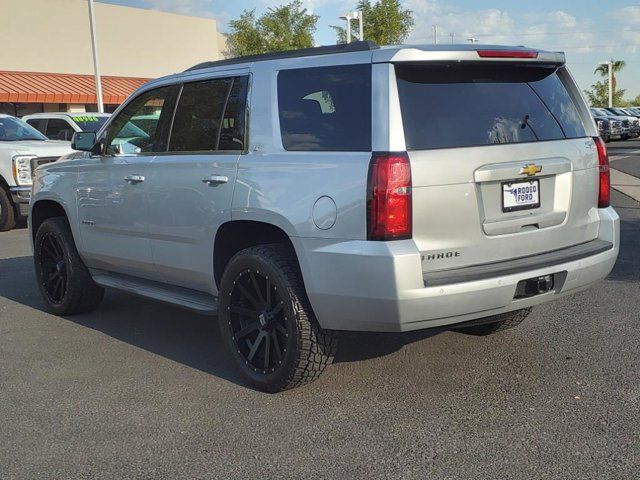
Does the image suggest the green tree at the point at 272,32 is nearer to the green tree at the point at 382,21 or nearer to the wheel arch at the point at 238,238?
the green tree at the point at 382,21

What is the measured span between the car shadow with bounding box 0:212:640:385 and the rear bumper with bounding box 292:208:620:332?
1.83 ft

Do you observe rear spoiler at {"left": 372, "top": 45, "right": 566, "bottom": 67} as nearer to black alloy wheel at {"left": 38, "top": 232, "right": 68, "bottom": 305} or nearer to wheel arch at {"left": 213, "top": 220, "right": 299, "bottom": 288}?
wheel arch at {"left": 213, "top": 220, "right": 299, "bottom": 288}

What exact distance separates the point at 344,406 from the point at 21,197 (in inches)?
368

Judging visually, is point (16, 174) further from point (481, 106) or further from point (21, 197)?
point (481, 106)

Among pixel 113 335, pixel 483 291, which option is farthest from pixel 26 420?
pixel 483 291

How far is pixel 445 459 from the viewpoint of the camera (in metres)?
3.47

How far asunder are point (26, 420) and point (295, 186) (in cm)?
201

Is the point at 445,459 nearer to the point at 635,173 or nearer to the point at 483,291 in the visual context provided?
the point at 483,291

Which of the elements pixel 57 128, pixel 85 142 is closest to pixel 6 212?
pixel 57 128

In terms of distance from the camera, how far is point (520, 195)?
13.4 feet

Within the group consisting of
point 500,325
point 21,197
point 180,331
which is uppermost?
point 21,197

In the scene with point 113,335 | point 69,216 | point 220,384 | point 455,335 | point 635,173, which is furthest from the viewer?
point 635,173

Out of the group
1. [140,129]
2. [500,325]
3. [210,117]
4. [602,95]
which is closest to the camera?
[210,117]

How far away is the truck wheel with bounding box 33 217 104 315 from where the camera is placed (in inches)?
246
